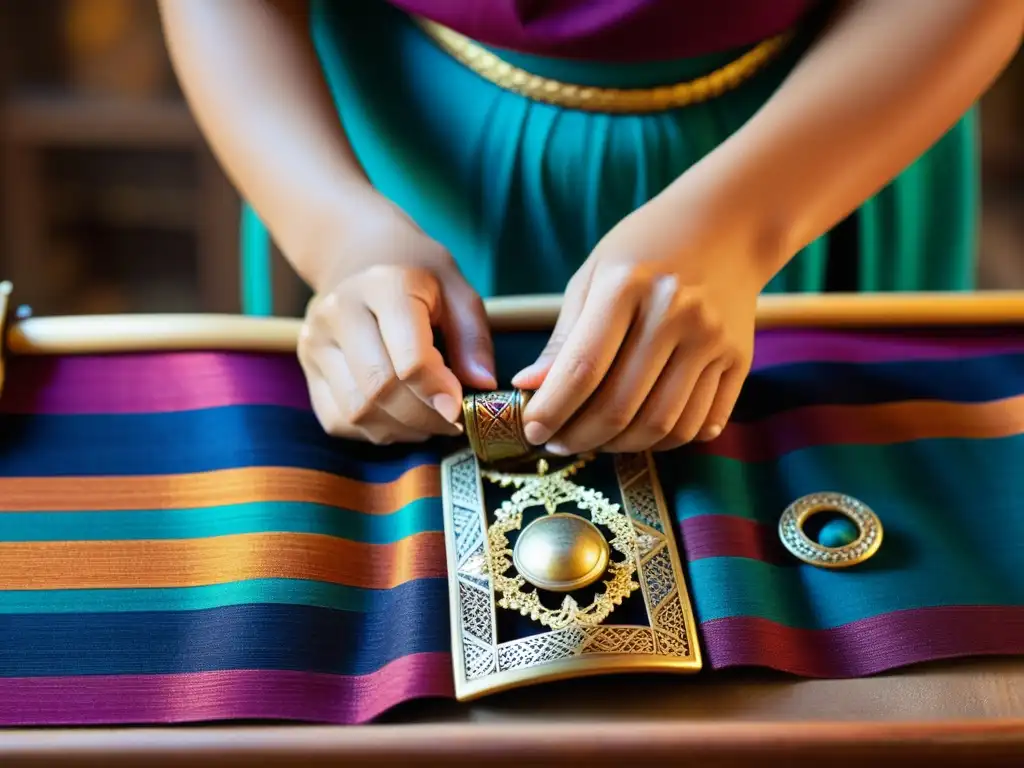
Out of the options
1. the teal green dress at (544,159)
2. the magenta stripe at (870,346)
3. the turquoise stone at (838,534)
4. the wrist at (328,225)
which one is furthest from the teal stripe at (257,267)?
the turquoise stone at (838,534)

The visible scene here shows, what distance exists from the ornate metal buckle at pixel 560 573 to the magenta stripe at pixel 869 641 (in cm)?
2

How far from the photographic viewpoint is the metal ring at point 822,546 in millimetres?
569

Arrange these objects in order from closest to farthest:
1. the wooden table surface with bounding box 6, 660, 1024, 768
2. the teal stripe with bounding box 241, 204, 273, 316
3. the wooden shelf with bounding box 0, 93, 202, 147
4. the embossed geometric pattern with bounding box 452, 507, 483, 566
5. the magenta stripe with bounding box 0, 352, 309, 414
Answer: the wooden table surface with bounding box 6, 660, 1024, 768
the embossed geometric pattern with bounding box 452, 507, 483, 566
the magenta stripe with bounding box 0, 352, 309, 414
the teal stripe with bounding box 241, 204, 273, 316
the wooden shelf with bounding box 0, 93, 202, 147

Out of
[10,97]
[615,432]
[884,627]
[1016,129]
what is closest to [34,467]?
[615,432]

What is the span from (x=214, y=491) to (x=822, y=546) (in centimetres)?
35

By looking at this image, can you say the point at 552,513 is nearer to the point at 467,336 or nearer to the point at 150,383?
the point at 467,336

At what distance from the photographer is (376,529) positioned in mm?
606

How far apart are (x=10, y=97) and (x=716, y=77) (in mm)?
1536

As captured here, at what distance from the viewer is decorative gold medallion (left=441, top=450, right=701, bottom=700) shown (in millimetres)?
505

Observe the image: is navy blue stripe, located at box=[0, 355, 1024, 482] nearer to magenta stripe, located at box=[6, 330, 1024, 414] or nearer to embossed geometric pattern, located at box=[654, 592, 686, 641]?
magenta stripe, located at box=[6, 330, 1024, 414]

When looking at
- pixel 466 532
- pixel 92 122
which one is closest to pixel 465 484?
pixel 466 532

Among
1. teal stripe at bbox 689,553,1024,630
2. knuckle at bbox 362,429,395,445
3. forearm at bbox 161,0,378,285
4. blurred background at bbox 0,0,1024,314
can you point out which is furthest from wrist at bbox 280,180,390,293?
blurred background at bbox 0,0,1024,314

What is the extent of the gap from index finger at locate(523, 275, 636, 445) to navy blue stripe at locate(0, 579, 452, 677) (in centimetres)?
10

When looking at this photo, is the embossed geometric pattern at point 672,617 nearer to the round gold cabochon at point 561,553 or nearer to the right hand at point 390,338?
the round gold cabochon at point 561,553
